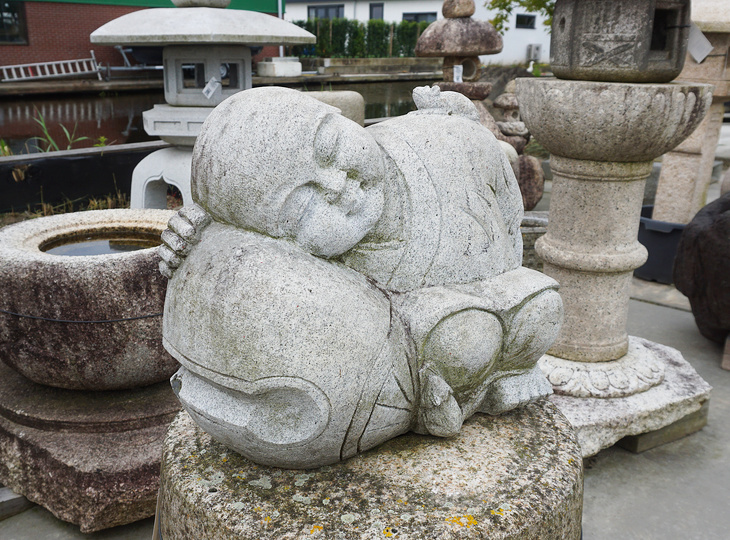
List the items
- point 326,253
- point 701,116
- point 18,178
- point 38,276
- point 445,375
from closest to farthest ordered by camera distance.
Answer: point 326,253 < point 445,375 < point 38,276 < point 701,116 < point 18,178

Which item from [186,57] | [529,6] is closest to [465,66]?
[529,6]

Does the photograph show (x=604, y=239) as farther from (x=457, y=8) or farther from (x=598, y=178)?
(x=457, y=8)

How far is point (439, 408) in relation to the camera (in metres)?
1.61

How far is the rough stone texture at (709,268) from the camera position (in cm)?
349

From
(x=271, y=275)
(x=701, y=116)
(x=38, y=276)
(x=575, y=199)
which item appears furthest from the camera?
(x=575, y=199)

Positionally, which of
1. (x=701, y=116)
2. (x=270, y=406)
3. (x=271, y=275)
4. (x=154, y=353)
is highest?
(x=701, y=116)

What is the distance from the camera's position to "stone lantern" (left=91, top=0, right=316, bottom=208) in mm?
3926

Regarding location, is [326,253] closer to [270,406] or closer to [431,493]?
Result: [270,406]

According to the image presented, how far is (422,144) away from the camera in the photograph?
5.34 feet

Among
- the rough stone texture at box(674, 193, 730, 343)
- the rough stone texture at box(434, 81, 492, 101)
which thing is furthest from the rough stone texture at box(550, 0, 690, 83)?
→ the rough stone texture at box(434, 81, 492, 101)

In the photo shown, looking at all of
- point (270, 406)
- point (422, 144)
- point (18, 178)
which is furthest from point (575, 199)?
point (18, 178)

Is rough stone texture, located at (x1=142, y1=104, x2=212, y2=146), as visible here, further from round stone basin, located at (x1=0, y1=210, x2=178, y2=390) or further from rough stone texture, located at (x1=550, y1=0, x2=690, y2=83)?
rough stone texture, located at (x1=550, y1=0, x2=690, y2=83)

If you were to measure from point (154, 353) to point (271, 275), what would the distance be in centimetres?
127

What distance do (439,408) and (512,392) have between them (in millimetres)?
296
